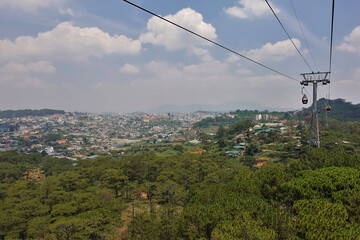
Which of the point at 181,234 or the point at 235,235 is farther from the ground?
the point at 235,235

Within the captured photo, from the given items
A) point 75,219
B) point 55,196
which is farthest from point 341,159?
point 55,196

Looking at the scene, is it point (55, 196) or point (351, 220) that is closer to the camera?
point (351, 220)

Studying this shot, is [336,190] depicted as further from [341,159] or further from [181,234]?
[181,234]

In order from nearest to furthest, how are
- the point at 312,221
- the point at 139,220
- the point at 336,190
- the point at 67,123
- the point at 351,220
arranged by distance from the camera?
the point at 312,221 → the point at 351,220 → the point at 336,190 → the point at 139,220 → the point at 67,123

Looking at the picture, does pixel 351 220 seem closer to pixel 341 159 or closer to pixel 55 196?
pixel 341 159

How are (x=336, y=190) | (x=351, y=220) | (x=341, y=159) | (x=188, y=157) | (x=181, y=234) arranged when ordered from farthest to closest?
1. (x=188, y=157)
2. (x=341, y=159)
3. (x=336, y=190)
4. (x=181, y=234)
5. (x=351, y=220)

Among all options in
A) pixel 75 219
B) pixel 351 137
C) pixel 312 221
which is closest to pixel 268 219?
pixel 312 221

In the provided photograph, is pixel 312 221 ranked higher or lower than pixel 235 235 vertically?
higher

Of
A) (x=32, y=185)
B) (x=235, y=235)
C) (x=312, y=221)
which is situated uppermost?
(x=312, y=221)

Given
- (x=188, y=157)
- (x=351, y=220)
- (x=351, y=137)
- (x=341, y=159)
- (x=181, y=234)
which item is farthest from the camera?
(x=351, y=137)
